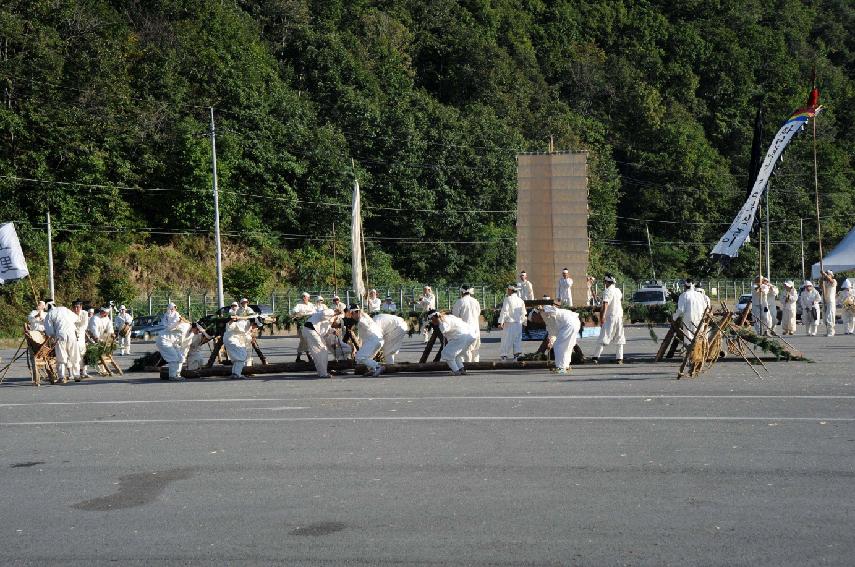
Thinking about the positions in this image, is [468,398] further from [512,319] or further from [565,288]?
[565,288]

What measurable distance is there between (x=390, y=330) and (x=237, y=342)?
3.17 metres

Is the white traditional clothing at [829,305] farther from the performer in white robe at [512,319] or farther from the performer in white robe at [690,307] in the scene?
the performer in white robe at [512,319]

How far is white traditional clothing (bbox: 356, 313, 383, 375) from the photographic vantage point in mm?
20938

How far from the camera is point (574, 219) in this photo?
1362 inches

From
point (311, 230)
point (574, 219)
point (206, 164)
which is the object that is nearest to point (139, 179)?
point (206, 164)

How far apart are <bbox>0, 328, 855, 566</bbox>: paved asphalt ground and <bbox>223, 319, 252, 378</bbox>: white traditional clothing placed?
12.6 feet

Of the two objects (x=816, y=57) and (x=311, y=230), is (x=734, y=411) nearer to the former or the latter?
(x=311, y=230)

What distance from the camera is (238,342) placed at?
21.9m

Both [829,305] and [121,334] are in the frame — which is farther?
[121,334]

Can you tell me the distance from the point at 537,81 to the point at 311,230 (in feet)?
110

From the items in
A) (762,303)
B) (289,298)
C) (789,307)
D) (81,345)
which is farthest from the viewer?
(289,298)

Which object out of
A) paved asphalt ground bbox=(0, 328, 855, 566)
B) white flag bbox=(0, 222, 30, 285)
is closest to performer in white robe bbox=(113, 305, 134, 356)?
white flag bbox=(0, 222, 30, 285)

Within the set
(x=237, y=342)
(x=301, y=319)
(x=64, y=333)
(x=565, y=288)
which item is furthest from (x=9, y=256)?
(x=565, y=288)

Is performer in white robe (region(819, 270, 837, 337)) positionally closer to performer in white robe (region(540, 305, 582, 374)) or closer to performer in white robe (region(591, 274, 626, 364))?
performer in white robe (region(591, 274, 626, 364))
